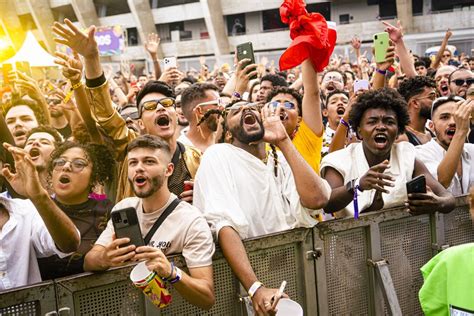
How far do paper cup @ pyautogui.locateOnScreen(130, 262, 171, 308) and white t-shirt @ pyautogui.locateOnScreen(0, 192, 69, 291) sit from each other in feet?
2.18

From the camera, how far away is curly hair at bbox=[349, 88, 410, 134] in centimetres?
363

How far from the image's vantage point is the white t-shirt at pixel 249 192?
9.67 feet

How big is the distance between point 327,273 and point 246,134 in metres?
1.01

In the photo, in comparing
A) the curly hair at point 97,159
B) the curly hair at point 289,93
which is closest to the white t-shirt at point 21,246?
the curly hair at point 97,159

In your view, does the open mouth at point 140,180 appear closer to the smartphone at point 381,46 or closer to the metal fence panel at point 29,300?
the metal fence panel at point 29,300

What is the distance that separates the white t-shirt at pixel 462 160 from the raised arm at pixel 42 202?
2.67 m

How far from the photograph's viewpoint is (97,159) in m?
3.53

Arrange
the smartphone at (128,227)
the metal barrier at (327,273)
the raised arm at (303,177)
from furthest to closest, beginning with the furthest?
the raised arm at (303,177) → the metal barrier at (327,273) → the smartphone at (128,227)

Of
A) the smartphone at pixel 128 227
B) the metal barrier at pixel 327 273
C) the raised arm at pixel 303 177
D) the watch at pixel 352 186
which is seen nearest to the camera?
the smartphone at pixel 128 227

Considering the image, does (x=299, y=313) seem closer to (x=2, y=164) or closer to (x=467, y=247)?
(x=467, y=247)

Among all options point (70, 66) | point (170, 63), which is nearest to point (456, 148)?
point (70, 66)

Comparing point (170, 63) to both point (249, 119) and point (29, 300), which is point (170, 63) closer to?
point (249, 119)

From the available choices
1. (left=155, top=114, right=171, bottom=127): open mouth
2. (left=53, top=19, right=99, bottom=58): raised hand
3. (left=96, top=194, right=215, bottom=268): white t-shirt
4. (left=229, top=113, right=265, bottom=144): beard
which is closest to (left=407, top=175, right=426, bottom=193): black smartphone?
(left=229, top=113, right=265, bottom=144): beard

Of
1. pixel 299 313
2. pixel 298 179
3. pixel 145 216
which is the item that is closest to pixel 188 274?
pixel 145 216
